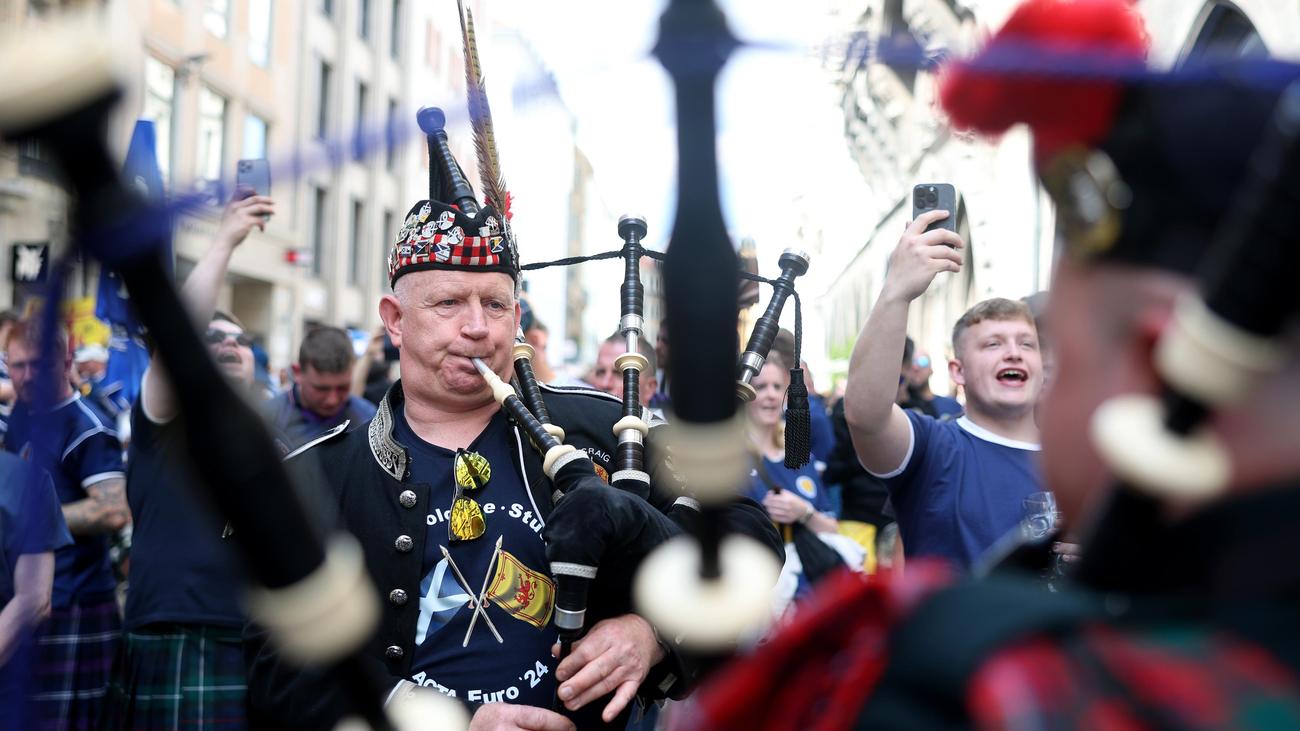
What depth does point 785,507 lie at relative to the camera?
15.5ft

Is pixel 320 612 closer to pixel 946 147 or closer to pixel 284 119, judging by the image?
pixel 946 147

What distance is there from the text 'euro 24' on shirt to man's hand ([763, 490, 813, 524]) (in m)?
1.40

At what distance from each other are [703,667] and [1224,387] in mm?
544

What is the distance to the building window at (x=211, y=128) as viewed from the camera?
14.3 meters

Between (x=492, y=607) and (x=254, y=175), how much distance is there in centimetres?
142

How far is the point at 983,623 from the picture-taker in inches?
32.8

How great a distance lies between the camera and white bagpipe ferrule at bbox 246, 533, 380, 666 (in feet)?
3.29

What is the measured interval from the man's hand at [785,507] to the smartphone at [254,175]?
367 cm

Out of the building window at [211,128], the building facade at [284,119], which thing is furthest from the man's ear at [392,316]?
the building window at [211,128]

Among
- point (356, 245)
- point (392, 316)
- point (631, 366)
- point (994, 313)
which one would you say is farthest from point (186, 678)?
point (356, 245)

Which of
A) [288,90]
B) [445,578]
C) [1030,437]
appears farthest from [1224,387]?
[288,90]

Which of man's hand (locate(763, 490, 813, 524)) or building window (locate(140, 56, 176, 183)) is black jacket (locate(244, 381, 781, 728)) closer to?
man's hand (locate(763, 490, 813, 524))

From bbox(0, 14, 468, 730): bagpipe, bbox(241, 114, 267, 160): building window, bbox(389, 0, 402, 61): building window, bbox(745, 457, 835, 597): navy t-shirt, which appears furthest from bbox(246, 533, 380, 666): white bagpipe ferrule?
bbox(389, 0, 402, 61): building window

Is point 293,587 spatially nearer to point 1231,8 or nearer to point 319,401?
point 319,401
